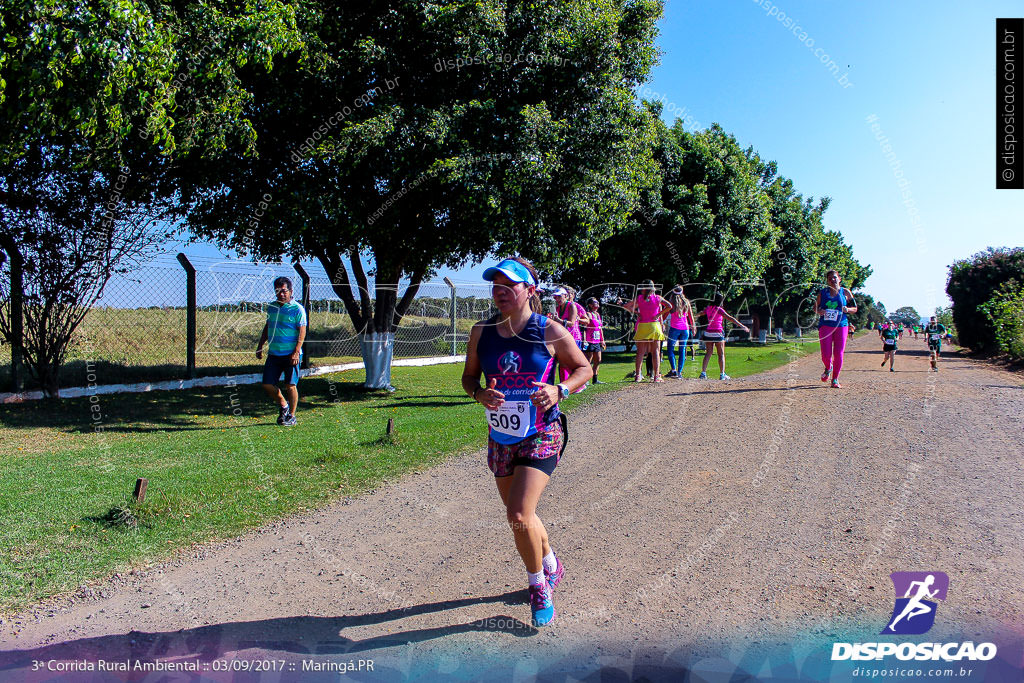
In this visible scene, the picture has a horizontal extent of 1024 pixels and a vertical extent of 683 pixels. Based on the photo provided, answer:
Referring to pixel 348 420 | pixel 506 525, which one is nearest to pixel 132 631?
pixel 506 525

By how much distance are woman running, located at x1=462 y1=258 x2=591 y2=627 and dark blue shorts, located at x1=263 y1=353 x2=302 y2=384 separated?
20.4 ft

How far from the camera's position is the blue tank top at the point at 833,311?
1109cm

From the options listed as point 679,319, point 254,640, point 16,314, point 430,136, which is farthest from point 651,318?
point 16,314

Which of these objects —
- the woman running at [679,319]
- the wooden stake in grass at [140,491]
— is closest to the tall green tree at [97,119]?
the wooden stake in grass at [140,491]

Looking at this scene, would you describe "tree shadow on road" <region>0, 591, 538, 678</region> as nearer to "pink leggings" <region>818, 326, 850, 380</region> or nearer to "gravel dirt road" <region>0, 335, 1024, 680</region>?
"gravel dirt road" <region>0, 335, 1024, 680</region>

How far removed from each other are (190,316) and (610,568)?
11.5m

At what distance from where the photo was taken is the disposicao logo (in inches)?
138

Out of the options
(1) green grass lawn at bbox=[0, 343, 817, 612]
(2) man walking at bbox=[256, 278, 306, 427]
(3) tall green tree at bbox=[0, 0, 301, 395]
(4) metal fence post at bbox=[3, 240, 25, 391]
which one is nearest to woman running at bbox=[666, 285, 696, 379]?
(1) green grass lawn at bbox=[0, 343, 817, 612]

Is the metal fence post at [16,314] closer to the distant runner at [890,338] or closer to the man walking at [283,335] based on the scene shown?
the man walking at [283,335]

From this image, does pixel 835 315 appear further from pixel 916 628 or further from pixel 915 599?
pixel 916 628

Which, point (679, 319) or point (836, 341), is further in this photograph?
point (679, 319)

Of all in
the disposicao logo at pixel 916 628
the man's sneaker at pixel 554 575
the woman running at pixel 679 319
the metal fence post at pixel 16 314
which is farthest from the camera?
the woman running at pixel 679 319

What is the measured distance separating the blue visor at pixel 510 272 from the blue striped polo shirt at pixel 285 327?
6.16 m

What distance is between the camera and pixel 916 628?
3729 millimetres
